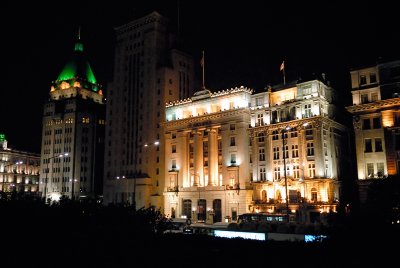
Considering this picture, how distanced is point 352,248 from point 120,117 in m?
117

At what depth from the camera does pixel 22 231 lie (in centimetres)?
3022

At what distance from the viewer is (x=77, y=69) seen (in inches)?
7313

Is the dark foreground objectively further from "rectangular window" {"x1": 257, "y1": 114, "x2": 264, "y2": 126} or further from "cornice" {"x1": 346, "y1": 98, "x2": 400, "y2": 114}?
"rectangular window" {"x1": 257, "y1": 114, "x2": 264, "y2": 126}

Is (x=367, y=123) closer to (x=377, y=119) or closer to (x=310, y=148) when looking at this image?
(x=377, y=119)

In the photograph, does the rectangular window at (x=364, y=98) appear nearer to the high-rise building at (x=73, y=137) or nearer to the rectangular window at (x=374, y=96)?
the rectangular window at (x=374, y=96)

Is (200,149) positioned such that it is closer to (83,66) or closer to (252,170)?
(252,170)

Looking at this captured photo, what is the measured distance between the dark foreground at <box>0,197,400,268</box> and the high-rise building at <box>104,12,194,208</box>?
89382mm

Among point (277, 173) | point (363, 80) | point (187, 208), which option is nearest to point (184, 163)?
point (187, 208)

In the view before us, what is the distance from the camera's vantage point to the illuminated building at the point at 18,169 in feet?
553

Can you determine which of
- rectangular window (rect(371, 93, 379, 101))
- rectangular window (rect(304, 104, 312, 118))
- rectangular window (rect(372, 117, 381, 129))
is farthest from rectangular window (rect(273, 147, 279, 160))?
rectangular window (rect(371, 93, 379, 101))

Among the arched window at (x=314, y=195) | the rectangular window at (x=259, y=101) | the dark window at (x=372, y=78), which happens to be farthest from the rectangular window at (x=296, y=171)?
the dark window at (x=372, y=78)

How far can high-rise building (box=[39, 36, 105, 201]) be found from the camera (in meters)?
165

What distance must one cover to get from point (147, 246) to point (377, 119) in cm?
6655

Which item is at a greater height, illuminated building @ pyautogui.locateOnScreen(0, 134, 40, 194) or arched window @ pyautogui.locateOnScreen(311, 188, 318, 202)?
illuminated building @ pyautogui.locateOnScreen(0, 134, 40, 194)
